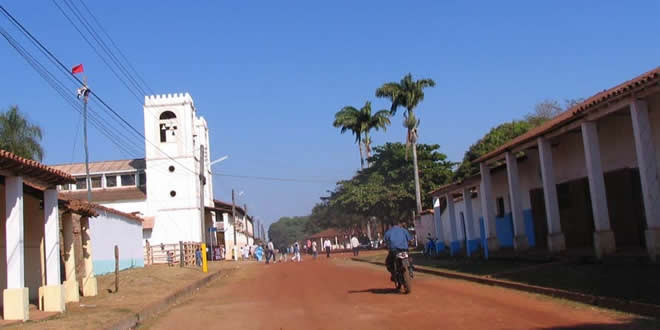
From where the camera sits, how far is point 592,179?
17.0 m

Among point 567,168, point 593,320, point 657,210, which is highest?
point 567,168

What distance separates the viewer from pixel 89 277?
62.0 ft

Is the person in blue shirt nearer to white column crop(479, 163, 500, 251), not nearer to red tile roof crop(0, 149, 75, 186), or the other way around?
red tile roof crop(0, 149, 75, 186)

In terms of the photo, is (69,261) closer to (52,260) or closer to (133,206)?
(52,260)

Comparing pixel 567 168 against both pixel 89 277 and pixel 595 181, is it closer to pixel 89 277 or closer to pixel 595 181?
pixel 595 181

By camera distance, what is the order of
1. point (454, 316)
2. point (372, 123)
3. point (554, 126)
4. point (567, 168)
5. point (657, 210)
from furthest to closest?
point (372, 123)
point (567, 168)
point (554, 126)
point (657, 210)
point (454, 316)

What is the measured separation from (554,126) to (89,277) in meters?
13.8

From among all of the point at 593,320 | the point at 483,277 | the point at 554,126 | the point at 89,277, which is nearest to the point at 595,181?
the point at 554,126

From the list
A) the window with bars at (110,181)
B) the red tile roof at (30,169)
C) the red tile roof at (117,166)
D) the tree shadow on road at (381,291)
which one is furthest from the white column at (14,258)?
the window with bars at (110,181)

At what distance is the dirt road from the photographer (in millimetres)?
9867

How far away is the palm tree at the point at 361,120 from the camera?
204ft

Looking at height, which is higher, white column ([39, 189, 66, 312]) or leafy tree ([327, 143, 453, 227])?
leafy tree ([327, 143, 453, 227])

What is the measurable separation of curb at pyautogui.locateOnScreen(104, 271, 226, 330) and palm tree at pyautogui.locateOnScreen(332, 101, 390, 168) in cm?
3934

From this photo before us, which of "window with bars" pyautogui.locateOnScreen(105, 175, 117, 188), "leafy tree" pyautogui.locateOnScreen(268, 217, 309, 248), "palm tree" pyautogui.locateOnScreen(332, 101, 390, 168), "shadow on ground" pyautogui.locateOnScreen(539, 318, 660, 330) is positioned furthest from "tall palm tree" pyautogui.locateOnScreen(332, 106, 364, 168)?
"leafy tree" pyautogui.locateOnScreen(268, 217, 309, 248)
